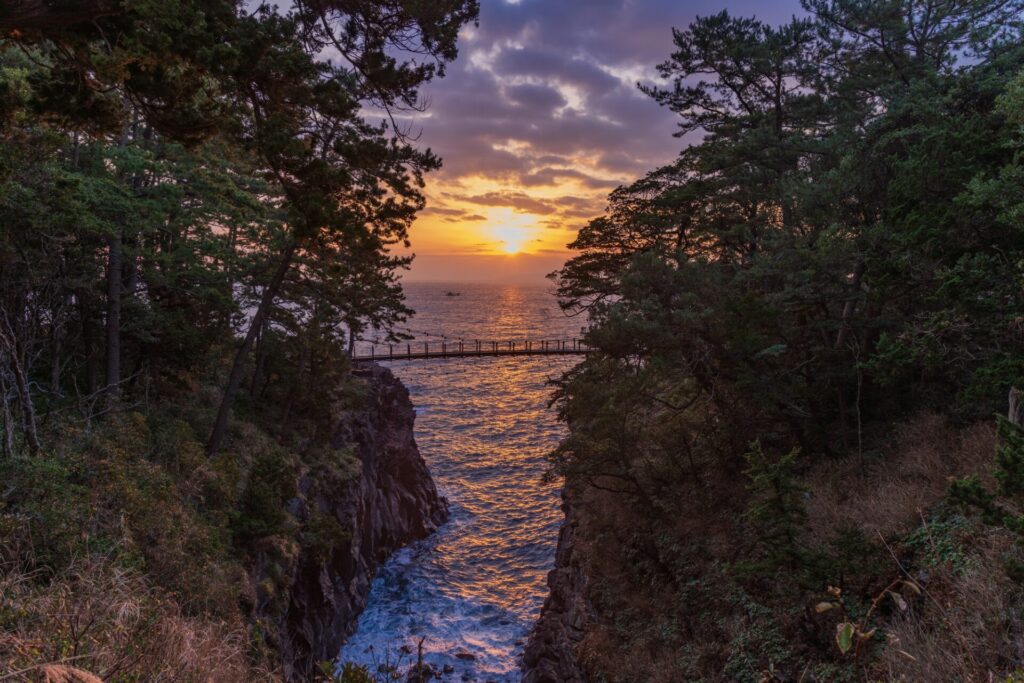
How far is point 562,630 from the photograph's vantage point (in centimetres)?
1498

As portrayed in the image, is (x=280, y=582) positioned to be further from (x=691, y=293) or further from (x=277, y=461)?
(x=691, y=293)

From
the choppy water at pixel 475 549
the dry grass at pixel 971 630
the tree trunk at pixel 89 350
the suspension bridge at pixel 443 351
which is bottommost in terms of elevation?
the choppy water at pixel 475 549

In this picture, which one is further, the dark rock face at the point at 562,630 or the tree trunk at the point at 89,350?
the tree trunk at the point at 89,350

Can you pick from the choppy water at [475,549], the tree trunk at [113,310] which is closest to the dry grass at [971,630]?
the choppy water at [475,549]

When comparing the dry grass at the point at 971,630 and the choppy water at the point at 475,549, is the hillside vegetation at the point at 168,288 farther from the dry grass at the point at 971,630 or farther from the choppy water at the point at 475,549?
the dry grass at the point at 971,630

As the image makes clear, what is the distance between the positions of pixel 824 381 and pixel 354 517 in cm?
1701

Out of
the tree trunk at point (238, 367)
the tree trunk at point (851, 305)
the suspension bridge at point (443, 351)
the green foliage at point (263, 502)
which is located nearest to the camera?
the tree trunk at point (851, 305)

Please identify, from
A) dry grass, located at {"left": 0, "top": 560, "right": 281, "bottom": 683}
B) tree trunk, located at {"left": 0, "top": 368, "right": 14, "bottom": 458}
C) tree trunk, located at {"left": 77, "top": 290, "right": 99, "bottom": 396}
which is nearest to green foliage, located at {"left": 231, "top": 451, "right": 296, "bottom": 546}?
tree trunk, located at {"left": 77, "top": 290, "right": 99, "bottom": 396}

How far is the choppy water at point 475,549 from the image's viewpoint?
1864 cm

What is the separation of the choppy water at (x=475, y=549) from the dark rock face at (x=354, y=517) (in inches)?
44.6

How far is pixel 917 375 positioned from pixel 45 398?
20938 millimetres

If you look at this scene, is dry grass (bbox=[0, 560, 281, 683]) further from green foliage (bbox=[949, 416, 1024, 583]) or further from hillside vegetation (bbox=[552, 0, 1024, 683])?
green foliage (bbox=[949, 416, 1024, 583])

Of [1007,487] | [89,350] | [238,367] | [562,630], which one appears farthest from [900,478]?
[89,350]

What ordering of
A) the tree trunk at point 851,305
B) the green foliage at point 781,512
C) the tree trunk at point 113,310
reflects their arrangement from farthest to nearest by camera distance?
the tree trunk at point 113,310 → the tree trunk at point 851,305 → the green foliage at point 781,512
